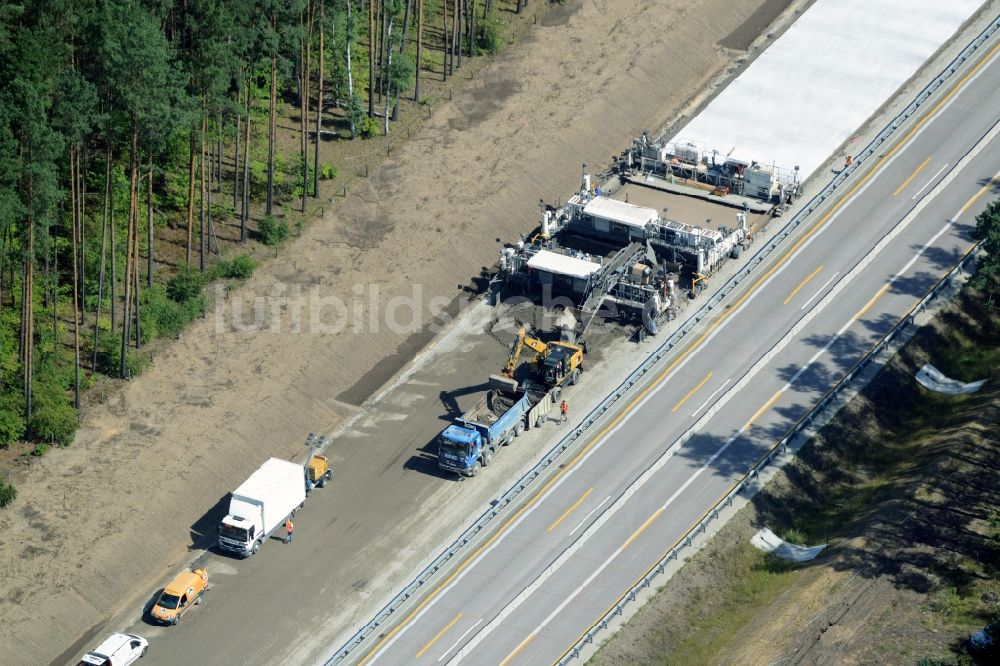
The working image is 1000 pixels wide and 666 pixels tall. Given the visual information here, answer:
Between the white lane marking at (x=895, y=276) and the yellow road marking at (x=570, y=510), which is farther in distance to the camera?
the white lane marking at (x=895, y=276)

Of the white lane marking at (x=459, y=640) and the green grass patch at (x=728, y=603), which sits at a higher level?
the green grass patch at (x=728, y=603)

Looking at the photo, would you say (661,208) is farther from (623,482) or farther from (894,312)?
(623,482)

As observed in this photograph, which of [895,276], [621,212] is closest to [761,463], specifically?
[895,276]

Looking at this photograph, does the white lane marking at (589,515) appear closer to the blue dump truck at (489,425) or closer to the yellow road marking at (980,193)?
the blue dump truck at (489,425)

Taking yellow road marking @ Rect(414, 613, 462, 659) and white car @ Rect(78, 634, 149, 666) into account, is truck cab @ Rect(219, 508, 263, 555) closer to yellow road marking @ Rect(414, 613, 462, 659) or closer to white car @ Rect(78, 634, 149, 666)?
white car @ Rect(78, 634, 149, 666)

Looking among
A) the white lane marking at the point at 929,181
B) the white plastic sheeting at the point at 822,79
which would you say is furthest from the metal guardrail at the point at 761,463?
the white plastic sheeting at the point at 822,79

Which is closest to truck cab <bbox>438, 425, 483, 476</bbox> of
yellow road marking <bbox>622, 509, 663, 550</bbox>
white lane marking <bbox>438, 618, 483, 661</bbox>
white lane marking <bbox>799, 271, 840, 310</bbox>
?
yellow road marking <bbox>622, 509, 663, 550</bbox>

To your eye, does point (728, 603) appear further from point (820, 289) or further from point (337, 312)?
point (337, 312)
